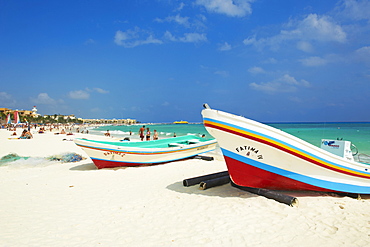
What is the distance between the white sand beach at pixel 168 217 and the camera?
11.5ft

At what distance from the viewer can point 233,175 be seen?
213 inches

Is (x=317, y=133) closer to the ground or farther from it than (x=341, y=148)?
farther from it

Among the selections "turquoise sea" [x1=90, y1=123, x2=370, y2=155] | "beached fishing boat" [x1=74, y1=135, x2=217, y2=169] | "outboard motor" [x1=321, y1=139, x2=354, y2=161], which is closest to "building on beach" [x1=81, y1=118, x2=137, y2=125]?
"turquoise sea" [x1=90, y1=123, x2=370, y2=155]

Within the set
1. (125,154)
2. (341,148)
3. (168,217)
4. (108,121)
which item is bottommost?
(168,217)

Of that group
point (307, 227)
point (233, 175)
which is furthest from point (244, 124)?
point (307, 227)

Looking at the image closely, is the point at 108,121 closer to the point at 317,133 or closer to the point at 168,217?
the point at 317,133

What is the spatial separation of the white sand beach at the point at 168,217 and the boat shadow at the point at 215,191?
23 mm

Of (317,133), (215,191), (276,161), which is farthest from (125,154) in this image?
(317,133)

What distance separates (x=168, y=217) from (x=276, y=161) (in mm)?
2691

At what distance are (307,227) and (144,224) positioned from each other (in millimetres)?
2867

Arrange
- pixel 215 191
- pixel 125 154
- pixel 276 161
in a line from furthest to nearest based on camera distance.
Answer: pixel 125 154, pixel 215 191, pixel 276 161

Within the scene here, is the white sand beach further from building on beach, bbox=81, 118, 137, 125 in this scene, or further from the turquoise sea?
building on beach, bbox=81, 118, 137, 125

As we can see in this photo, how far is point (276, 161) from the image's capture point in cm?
507

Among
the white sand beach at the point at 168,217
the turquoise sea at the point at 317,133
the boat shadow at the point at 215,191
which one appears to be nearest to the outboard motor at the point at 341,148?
the white sand beach at the point at 168,217
